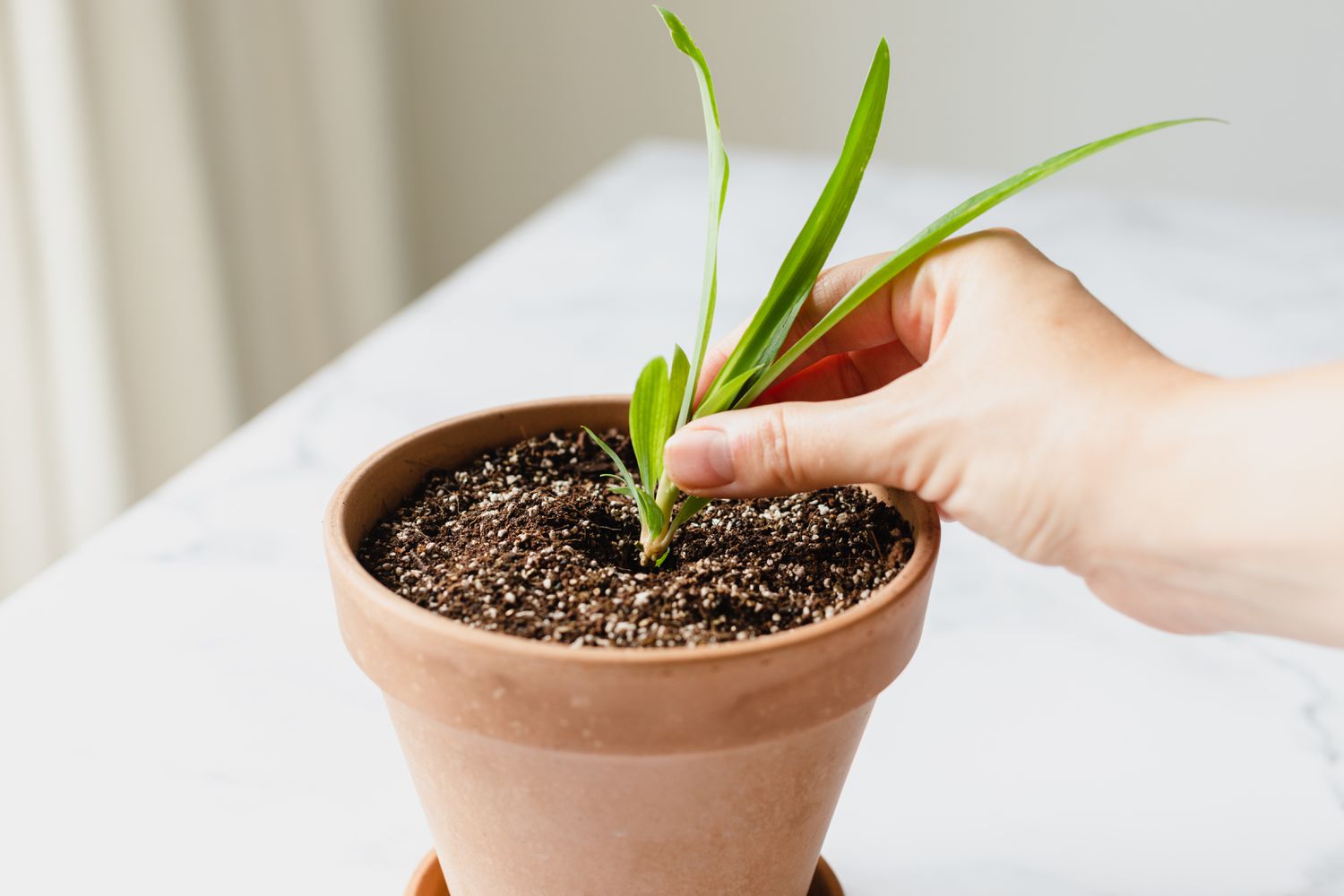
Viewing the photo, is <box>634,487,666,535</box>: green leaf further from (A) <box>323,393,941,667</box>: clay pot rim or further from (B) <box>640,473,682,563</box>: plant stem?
(A) <box>323,393,941,667</box>: clay pot rim

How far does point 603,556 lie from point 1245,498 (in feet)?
0.99

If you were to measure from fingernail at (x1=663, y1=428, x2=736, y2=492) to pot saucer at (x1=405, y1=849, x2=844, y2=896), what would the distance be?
0.80 ft

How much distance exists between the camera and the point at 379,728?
85 cm

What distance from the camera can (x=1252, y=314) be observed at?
4.76ft

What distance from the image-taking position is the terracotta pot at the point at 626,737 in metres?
0.52

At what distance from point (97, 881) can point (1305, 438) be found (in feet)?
2.13

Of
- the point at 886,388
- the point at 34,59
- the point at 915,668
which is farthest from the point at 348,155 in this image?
the point at 886,388

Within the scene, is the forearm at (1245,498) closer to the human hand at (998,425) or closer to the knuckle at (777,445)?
the human hand at (998,425)

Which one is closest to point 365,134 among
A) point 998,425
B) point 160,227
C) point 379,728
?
point 160,227

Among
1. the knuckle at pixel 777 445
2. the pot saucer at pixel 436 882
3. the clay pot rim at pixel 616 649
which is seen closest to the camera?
the clay pot rim at pixel 616 649

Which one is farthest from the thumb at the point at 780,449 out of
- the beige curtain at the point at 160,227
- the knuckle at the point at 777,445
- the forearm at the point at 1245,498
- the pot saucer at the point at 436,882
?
the beige curtain at the point at 160,227

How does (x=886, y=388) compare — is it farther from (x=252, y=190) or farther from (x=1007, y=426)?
(x=252, y=190)

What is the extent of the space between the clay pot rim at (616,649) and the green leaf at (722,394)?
0.11 metres

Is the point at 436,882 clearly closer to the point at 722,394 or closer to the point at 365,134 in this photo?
the point at 722,394
